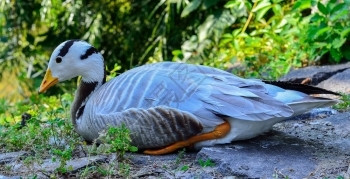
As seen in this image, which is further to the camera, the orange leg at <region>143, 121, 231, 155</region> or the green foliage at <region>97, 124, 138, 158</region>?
the orange leg at <region>143, 121, 231, 155</region>

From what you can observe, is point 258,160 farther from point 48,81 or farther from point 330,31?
point 330,31

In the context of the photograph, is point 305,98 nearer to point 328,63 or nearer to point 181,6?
point 328,63

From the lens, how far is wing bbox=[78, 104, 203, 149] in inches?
152

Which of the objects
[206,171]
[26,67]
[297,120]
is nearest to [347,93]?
[297,120]

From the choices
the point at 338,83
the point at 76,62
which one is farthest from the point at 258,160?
the point at 338,83

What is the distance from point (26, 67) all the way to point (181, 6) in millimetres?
2082

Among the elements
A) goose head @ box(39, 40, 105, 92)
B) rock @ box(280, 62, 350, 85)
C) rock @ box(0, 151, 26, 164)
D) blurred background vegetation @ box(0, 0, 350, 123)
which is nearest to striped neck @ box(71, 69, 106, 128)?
goose head @ box(39, 40, 105, 92)

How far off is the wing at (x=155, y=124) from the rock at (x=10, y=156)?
1.65 feet

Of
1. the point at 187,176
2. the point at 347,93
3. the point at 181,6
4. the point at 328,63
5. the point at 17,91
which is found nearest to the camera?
the point at 187,176

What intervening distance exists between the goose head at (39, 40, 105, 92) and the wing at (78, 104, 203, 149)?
0.52 meters

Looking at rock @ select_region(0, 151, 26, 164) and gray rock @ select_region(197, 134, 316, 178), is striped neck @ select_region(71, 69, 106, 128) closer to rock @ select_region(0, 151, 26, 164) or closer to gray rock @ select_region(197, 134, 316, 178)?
rock @ select_region(0, 151, 26, 164)

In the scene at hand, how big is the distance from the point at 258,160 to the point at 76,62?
1350 mm

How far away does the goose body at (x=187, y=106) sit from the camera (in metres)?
3.86

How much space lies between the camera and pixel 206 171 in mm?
3656
